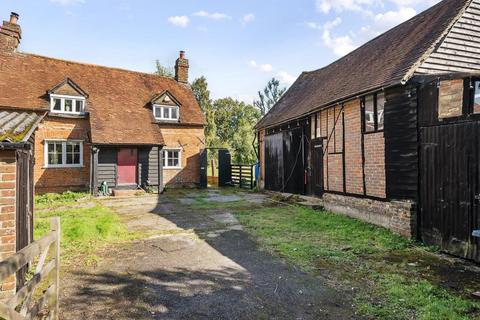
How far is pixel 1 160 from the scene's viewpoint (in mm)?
3771

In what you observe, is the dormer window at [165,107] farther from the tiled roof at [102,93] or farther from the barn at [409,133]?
the barn at [409,133]

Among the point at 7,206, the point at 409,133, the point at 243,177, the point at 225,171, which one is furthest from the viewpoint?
the point at 225,171

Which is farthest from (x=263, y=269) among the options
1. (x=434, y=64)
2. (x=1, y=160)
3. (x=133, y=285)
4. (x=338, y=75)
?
(x=338, y=75)

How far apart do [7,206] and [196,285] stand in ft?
9.51

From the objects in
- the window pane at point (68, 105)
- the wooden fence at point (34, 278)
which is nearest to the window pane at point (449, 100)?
the wooden fence at point (34, 278)

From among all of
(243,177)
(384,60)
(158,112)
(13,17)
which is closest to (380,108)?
(384,60)

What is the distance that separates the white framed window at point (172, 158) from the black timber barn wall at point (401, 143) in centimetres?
1499

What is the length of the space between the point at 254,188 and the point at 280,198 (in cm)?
537

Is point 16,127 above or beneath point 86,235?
above

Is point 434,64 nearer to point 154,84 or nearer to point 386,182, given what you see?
point 386,182

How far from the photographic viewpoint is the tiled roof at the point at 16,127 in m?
3.77

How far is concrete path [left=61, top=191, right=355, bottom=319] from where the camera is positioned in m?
4.17

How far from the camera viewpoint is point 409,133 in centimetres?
784

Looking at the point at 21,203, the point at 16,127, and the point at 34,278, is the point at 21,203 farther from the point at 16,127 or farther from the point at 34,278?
the point at 34,278
